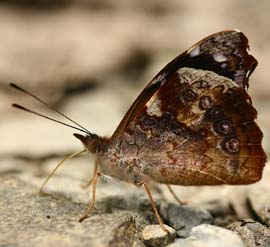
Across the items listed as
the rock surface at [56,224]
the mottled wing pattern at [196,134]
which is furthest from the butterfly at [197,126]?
the rock surface at [56,224]

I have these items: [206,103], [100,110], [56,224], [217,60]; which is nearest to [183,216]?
[206,103]

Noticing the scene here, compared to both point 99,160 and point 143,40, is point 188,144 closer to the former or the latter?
point 99,160

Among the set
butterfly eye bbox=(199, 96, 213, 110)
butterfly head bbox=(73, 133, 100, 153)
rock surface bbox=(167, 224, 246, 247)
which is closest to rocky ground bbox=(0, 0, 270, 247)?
rock surface bbox=(167, 224, 246, 247)

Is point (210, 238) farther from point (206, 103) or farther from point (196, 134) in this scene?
point (206, 103)

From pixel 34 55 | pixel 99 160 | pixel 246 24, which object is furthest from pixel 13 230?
pixel 246 24

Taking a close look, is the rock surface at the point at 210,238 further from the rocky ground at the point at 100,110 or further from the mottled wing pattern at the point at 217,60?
the mottled wing pattern at the point at 217,60
